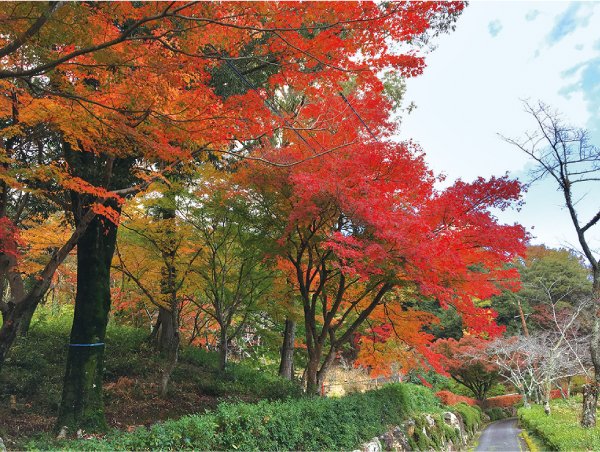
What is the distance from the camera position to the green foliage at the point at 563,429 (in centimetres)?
1022

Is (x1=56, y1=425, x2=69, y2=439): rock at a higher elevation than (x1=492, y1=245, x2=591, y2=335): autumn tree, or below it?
below

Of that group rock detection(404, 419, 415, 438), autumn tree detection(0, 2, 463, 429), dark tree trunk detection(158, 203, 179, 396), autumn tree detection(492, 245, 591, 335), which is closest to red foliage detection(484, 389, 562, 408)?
autumn tree detection(492, 245, 591, 335)

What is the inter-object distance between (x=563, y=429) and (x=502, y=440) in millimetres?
5940

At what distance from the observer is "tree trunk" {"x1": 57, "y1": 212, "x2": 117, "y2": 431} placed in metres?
6.32

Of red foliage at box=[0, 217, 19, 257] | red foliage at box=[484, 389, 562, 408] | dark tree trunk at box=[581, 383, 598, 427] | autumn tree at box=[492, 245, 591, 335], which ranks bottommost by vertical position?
red foliage at box=[484, 389, 562, 408]

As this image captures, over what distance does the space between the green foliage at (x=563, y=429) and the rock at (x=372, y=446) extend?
4.80 m

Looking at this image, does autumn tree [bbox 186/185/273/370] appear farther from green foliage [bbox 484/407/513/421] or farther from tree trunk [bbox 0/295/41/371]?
green foliage [bbox 484/407/513/421]

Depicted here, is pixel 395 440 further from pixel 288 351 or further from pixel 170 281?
pixel 170 281

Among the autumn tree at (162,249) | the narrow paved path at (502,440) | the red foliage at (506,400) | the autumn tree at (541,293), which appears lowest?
the narrow paved path at (502,440)

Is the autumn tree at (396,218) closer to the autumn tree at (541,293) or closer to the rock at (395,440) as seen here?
the rock at (395,440)

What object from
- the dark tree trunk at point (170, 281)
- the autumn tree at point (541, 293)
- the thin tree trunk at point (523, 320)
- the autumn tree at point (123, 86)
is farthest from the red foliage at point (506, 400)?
the autumn tree at point (123, 86)

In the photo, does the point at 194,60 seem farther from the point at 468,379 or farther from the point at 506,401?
the point at 506,401

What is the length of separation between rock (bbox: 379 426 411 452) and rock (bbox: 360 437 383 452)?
0.48 metres

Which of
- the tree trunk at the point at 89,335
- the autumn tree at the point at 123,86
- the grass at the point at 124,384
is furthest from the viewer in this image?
the grass at the point at 124,384
